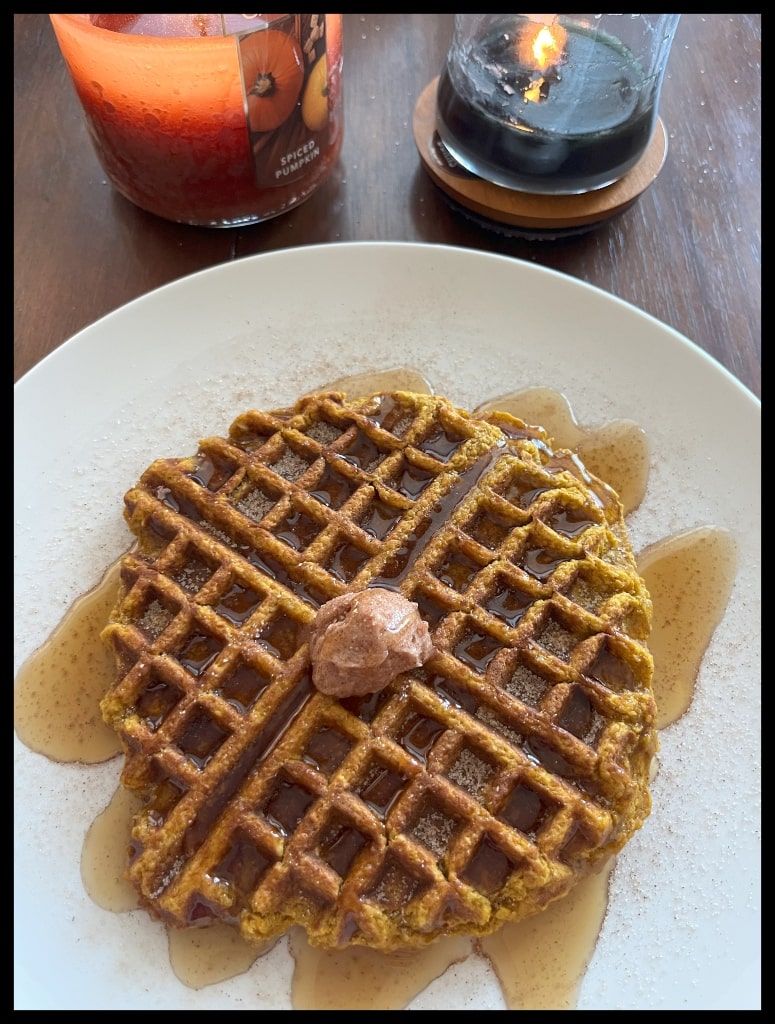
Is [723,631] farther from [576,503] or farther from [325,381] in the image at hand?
[325,381]

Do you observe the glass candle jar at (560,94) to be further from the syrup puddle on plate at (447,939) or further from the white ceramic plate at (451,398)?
the syrup puddle on plate at (447,939)

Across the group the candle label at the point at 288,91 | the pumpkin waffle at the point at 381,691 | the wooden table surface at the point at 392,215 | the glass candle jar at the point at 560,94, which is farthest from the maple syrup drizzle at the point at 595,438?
the candle label at the point at 288,91

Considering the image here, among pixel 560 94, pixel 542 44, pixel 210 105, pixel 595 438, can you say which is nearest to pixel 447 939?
pixel 595 438

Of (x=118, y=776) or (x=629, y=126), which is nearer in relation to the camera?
(x=118, y=776)

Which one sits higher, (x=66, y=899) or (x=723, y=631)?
(x=723, y=631)

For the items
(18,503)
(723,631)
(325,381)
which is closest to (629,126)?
(325,381)

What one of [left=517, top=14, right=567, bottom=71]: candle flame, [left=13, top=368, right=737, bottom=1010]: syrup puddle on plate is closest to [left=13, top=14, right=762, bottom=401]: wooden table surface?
[left=517, top=14, right=567, bottom=71]: candle flame
